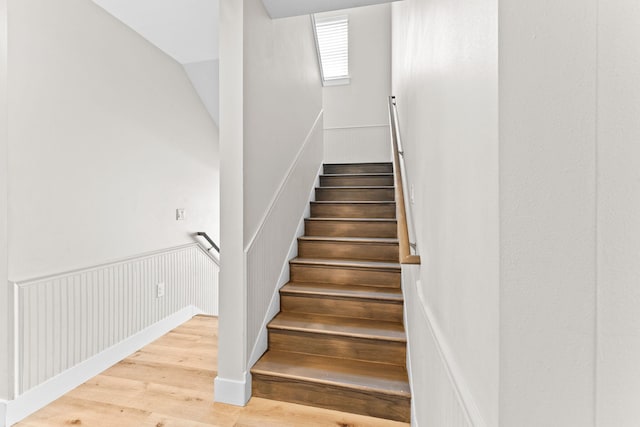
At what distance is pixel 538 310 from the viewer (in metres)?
0.47

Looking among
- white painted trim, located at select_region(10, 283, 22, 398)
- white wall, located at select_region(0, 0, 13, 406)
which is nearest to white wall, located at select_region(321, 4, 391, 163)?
white wall, located at select_region(0, 0, 13, 406)

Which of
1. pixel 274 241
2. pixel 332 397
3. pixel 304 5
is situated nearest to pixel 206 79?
pixel 304 5

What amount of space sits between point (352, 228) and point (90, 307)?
6.83 ft

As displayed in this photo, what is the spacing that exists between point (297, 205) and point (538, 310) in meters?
2.56

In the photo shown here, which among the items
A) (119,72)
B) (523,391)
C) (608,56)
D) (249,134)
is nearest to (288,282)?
(249,134)

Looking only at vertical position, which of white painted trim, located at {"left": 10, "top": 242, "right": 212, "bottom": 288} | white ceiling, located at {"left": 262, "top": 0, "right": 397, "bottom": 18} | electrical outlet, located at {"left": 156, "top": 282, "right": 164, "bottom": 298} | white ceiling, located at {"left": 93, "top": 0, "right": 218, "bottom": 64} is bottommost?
electrical outlet, located at {"left": 156, "top": 282, "right": 164, "bottom": 298}

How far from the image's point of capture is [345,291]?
238cm

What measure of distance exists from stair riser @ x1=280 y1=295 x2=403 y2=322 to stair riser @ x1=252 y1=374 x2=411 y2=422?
565 mm

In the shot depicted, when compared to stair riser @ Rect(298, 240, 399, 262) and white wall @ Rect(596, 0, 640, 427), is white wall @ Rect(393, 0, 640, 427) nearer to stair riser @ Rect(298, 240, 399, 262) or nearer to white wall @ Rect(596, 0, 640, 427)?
white wall @ Rect(596, 0, 640, 427)

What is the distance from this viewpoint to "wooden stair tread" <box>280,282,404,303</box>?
7.43 ft

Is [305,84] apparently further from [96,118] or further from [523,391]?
[523,391]

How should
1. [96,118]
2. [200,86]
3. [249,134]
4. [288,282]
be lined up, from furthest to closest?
[200,86] < [288,282] < [96,118] < [249,134]

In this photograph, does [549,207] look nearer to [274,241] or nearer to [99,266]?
[274,241]

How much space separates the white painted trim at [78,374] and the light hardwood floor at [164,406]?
4cm
